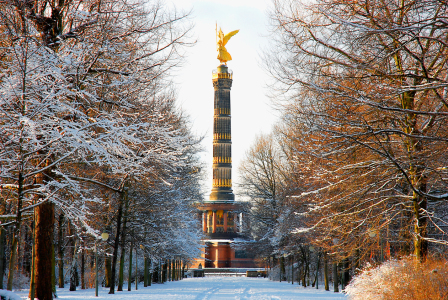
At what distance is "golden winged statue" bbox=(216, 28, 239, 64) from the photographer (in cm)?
6525

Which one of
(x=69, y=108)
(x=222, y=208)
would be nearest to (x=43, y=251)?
(x=69, y=108)

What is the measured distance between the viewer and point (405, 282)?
9414 mm

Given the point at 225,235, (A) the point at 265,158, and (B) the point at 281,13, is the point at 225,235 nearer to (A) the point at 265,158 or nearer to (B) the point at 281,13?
(A) the point at 265,158

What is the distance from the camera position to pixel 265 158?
120 ft

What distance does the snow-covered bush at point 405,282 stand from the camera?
8535mm

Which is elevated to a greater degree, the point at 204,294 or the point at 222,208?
the point at 222,208

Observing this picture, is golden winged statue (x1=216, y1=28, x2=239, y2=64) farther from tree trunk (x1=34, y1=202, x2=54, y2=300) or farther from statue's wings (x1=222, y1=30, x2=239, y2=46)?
tree trunk (x1=34, y1=202, x2=54, y2=300)

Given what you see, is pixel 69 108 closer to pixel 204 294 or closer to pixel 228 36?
pixel 204 294

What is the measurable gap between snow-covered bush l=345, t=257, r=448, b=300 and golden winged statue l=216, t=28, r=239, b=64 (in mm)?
55694

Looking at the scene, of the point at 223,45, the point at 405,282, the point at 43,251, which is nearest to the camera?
the point at 405,282

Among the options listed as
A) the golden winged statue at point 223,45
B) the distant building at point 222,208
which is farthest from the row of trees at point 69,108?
the golden winged statue at point 223,45

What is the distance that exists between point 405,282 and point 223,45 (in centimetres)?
5973

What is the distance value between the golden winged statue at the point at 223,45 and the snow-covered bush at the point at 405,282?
55.7 m

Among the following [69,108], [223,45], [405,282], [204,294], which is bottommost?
[204,294]
